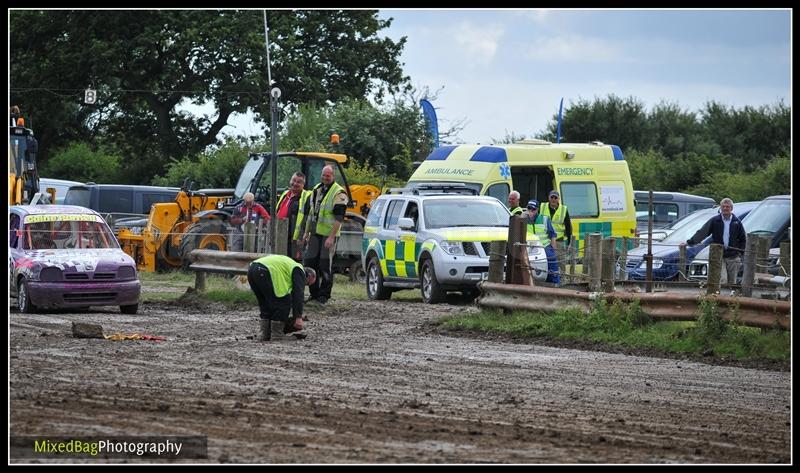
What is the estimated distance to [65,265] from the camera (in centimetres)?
1934

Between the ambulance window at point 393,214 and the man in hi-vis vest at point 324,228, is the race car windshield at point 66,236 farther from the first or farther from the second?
the ambulance window at point 393,214

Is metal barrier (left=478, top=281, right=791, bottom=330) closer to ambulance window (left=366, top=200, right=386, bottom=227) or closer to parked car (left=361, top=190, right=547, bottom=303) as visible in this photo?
parked car (left=361, top=190, right=547, bottom=303)

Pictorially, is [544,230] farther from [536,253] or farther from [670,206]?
[670,206]

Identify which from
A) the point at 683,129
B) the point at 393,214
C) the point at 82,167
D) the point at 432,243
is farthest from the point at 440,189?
the point at 683,129

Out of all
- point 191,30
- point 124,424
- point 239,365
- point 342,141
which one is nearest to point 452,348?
point 239,365

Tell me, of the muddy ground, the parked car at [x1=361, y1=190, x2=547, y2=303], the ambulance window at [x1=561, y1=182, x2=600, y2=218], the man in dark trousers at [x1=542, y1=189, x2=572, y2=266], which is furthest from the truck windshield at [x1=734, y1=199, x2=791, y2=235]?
the muddy ground

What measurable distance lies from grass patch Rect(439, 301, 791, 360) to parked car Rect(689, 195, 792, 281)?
162 inches

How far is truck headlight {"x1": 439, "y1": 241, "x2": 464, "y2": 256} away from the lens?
22.1 m

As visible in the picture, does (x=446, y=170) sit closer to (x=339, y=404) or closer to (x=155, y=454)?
(x=339, y=404)

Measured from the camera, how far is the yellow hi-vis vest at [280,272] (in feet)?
52.2

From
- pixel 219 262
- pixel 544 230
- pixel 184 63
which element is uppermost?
pixel 184 63

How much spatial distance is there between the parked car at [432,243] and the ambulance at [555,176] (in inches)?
94.1

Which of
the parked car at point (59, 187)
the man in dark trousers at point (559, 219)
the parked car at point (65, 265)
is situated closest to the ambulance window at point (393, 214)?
the man in dark trousers at point (559, 219)

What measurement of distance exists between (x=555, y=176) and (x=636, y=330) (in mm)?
10965
